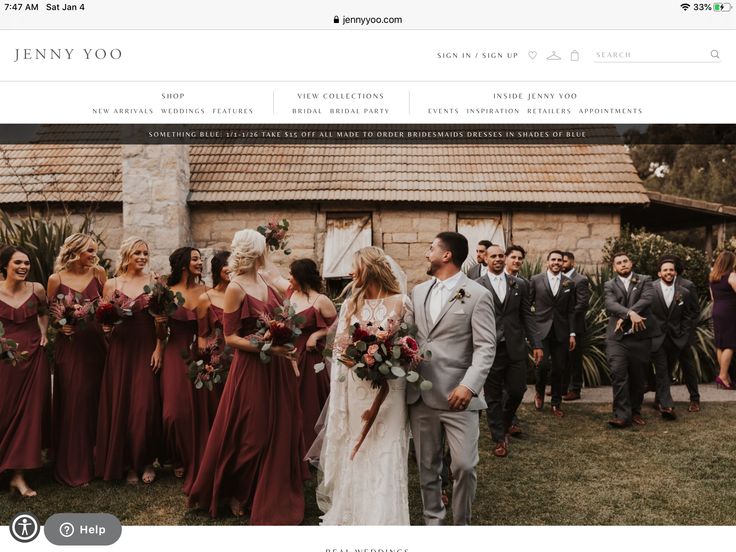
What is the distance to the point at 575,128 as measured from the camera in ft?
13.2

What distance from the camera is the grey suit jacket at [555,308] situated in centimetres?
659

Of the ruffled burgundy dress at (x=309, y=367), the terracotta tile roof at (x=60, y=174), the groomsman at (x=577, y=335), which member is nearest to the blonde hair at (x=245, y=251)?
the ruffled burgundy dress at (x=309, y=367)

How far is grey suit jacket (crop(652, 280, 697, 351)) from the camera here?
21.3ft

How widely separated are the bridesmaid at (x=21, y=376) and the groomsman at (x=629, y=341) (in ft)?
17.5

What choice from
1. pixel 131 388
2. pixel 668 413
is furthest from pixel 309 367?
pixel 668 413

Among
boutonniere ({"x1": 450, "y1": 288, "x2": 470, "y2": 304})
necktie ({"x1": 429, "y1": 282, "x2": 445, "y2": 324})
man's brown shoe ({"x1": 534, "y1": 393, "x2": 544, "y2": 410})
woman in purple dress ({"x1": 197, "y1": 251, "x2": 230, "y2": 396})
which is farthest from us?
man's brown shoe ({"x1": 534, "y1": 393, "x2": 544, "y2": 410})

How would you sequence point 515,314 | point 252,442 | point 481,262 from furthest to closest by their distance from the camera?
point 481,262
point 515,314
point 252,442

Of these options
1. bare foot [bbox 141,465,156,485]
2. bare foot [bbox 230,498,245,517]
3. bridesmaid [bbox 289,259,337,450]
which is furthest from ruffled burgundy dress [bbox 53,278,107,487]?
bridesmaid [bbox 289,259,337,450]

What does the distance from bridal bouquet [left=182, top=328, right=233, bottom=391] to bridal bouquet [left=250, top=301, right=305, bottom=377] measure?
725 mm

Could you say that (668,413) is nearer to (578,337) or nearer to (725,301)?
(578,337)

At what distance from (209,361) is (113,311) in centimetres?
82

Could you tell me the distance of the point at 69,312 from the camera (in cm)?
431
